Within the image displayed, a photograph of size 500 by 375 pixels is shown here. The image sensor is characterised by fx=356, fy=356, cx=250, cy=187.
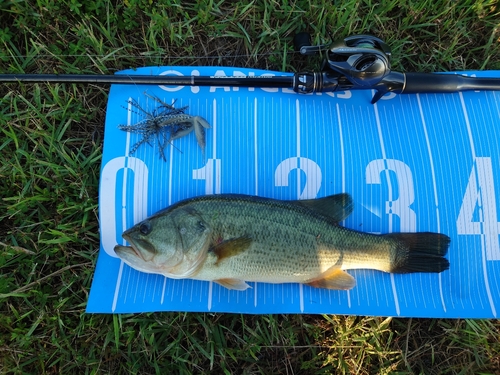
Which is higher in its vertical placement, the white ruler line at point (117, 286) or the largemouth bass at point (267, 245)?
the largemouth bass at point (267, 245)

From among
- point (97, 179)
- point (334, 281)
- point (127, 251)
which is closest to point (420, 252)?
point (334, 281)

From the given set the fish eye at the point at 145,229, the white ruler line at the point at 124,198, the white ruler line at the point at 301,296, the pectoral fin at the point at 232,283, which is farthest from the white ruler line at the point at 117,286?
the white ruler line at the point at 301,296

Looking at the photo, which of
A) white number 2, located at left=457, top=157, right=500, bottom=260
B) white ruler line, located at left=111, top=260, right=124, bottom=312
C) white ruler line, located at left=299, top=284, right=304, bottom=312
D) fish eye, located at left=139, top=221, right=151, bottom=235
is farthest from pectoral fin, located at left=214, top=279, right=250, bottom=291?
white number 2, located at left=457, top=157, right=500, bottom=260

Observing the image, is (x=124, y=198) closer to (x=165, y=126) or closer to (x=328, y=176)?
(x=165, y=126)

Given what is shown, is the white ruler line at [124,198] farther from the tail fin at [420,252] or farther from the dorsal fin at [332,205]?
the tail fin at [420,252]

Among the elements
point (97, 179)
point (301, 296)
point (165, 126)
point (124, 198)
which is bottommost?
A: point (301, 296)

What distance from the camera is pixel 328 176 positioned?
2.82 m

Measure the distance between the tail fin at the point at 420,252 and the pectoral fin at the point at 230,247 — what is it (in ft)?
3.47

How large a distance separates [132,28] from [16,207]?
1708mm

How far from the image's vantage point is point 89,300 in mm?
2607

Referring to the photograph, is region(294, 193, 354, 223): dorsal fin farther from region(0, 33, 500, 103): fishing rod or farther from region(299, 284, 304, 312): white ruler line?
region(0, 33, 500, 103): fishing rod

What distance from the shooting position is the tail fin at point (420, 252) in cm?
258

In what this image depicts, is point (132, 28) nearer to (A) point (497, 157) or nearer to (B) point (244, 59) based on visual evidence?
(B) point (244, 59)

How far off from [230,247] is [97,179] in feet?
4.14
